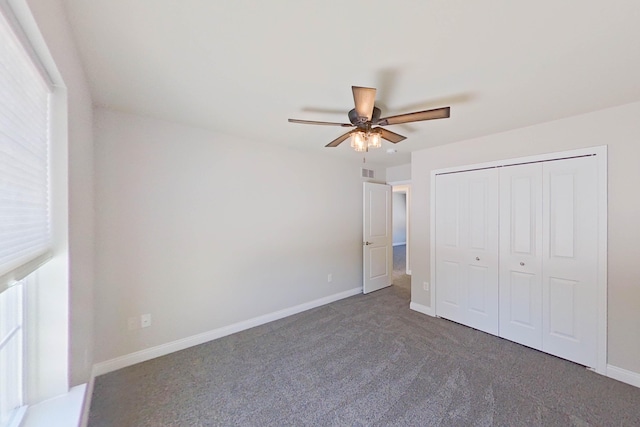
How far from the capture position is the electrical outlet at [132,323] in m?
2.25

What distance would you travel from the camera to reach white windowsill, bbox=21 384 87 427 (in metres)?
1.07

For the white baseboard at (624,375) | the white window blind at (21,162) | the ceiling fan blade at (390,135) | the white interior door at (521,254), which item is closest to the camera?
the white window blind at (21,162)

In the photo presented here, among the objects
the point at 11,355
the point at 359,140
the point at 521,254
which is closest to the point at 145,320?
the point at 11,355

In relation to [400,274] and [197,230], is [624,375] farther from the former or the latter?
[197,230]

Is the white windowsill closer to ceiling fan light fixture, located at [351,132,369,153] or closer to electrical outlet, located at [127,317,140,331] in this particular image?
electrical outlet, located at [127,317,140,331]

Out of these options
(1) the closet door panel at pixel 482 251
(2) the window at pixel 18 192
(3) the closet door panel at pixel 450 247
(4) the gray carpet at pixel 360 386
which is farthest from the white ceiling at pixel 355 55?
(4) the gray carpet at pixel 360 386

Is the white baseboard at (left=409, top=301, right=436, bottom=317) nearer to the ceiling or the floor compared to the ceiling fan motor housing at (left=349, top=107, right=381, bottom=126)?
nearer to the floor

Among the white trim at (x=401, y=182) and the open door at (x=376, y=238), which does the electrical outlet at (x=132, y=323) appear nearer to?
the open door at (x=376, y=238)

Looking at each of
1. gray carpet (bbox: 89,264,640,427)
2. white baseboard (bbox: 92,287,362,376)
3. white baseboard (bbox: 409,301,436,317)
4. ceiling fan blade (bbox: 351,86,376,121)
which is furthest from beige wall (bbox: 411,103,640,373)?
white baseboard (bbox: 92,287,362,376)

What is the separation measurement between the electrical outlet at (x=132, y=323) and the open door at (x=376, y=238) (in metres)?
3.15

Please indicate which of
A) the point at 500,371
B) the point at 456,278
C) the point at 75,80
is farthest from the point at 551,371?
the point at 75,80

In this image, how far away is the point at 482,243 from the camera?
115 inches

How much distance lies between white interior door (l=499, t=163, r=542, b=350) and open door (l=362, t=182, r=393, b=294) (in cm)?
192

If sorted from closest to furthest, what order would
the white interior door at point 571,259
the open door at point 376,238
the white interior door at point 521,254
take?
1. the white interior door at point 571,259
2. the white interior door at point 521,254
3. the open door at point 376,238
